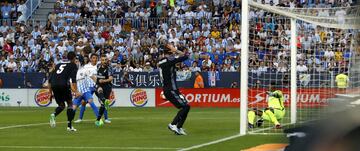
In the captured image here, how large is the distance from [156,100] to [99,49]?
608 cm

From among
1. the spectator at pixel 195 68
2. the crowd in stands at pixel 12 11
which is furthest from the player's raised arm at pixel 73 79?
the crowd in stands at pixel 12 11

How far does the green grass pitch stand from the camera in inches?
613

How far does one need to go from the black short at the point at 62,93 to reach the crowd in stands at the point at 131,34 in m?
15.7

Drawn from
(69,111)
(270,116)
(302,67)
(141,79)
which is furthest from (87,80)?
(141,79)

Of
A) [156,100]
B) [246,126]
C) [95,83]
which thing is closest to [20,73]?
[156,100]

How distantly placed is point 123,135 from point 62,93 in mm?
2892

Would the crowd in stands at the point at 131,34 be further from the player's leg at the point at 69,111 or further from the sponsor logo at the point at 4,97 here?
the player's leg at the point at 69,111

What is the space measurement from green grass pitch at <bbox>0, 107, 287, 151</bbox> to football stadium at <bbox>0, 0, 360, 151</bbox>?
Answer: 1.2 inches

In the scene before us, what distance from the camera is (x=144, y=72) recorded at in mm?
36000

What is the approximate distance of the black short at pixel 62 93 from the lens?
2053cm

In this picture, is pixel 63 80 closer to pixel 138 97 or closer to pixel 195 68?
pixel 138 97

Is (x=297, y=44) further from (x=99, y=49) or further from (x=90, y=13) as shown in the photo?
(x=90, y=13)

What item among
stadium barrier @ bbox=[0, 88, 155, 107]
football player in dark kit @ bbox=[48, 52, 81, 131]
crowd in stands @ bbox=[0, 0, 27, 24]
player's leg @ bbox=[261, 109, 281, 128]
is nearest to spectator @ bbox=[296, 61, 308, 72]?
player's leg @ bbox=[261, 109, 281, 128]

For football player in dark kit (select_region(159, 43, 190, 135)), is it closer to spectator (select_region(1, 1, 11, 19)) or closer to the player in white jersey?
the player in white jersey
